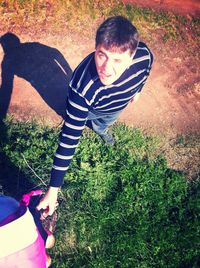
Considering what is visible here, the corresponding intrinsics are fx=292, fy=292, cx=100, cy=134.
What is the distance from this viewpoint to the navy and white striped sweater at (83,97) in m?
2.38

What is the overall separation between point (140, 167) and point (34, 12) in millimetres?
3219

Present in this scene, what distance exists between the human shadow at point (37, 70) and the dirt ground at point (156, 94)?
79 millimetres

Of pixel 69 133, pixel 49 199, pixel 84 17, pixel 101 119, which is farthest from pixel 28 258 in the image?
pixel 84 17

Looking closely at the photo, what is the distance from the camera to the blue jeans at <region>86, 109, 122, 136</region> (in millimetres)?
3184

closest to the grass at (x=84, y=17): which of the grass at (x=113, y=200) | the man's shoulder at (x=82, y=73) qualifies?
the grass at (x=113, y=200)

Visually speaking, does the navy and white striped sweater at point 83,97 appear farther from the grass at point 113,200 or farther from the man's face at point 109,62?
the grass at point 113,200

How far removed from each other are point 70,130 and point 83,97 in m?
0.30

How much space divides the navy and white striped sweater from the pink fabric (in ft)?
2.35

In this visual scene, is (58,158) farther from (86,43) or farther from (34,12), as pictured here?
(34,12)

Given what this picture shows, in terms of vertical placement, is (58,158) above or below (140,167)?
above

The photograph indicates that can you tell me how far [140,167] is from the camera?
390 cm

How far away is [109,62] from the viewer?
2.21 metres

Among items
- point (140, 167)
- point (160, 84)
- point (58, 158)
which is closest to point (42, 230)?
point (58, 158)

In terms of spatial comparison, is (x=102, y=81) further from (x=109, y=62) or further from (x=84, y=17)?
(x=84, y=17)
